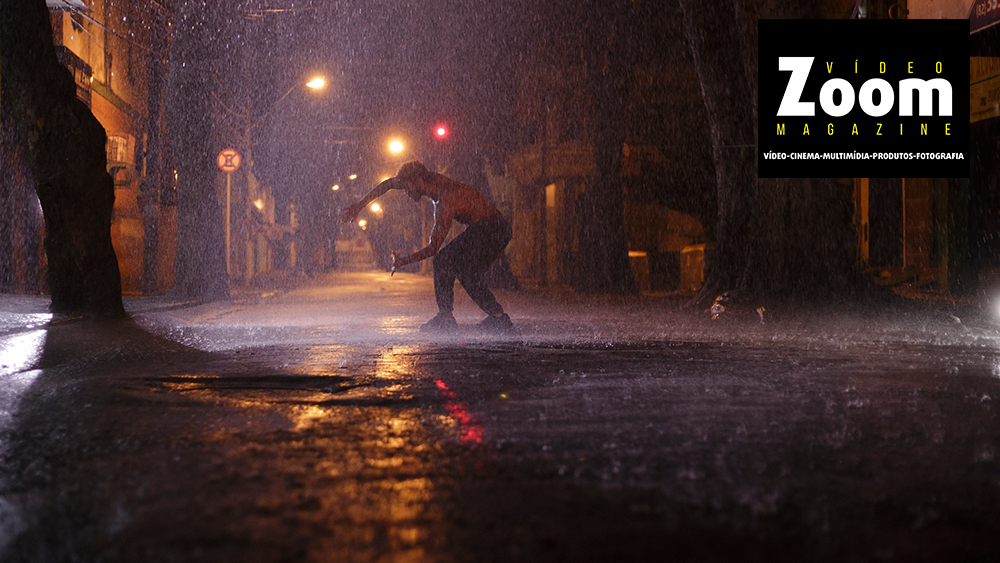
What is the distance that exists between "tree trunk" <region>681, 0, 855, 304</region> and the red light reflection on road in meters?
7.31

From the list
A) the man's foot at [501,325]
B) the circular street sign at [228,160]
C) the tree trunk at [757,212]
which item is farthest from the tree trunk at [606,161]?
the man's foot at [501,325]

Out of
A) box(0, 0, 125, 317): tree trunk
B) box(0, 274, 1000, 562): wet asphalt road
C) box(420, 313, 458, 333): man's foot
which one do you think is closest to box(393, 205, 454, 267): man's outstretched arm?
box(420, 313, 458, 333): man's foot

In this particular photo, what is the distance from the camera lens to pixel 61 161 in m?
10.4

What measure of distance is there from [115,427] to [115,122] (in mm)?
21179

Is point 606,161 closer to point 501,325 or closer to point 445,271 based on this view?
point 501,325

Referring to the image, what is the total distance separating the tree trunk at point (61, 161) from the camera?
1000cm

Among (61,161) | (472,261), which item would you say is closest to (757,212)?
(472,261)

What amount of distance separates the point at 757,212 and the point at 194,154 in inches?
468

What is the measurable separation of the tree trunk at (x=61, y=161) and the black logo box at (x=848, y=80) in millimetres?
8586

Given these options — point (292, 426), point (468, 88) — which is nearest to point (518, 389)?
point (292, 426)

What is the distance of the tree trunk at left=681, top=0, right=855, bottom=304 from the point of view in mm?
11008

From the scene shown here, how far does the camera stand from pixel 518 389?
15.7 feet

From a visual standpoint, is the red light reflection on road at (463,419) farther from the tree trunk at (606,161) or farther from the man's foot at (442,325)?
the tree trunk at (606,161)

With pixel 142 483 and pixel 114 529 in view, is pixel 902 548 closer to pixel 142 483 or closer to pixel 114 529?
pixel 114 529
